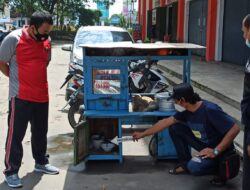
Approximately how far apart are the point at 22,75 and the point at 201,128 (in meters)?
1.96

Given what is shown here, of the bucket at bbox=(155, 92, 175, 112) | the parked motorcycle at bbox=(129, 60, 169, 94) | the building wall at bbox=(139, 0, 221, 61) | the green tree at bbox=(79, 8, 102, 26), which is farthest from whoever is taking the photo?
the green tree at bbox=(79, 8, 102, 26)

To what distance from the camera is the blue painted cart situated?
216 inches

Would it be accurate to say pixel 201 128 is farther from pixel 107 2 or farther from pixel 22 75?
pixel 107 2

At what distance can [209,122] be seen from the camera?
15.5 feet

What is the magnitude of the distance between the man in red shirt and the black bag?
79.6 inches

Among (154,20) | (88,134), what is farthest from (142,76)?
(154,20)

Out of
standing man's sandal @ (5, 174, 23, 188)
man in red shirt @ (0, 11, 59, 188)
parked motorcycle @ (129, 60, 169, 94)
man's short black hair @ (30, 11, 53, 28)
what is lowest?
standing man's sandal @ (5, 174, 23, 188)

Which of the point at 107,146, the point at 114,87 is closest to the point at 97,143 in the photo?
the point at 107,146

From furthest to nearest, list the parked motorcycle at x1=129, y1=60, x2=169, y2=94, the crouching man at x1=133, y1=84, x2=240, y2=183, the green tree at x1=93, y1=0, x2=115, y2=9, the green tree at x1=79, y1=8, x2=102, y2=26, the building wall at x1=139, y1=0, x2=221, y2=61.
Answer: the green tree at x1=79, y1=8, x2=102, y2=26
the green tree at x1=93, y1=0, x2=115, y2=9
the building wall at x1=139, y1=0, x2=221, y2=61
the parked motorcycle at x1=129, y1=60, x2=169, y2=94
the crouching man at x1=133, y1=84, x2=240, y2=183

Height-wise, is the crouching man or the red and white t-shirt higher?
the red and white t-shirt

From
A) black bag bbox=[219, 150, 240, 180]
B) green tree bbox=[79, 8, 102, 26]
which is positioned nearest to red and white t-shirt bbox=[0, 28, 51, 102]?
black bag bbox=[219, 150, 240, 180]

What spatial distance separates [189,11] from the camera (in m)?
21.3

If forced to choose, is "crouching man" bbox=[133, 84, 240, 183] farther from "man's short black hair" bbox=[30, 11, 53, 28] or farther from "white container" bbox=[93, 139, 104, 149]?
"man's short black hair" bbox=[30, 11, 53, 28]

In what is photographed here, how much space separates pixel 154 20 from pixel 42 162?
24904mm
